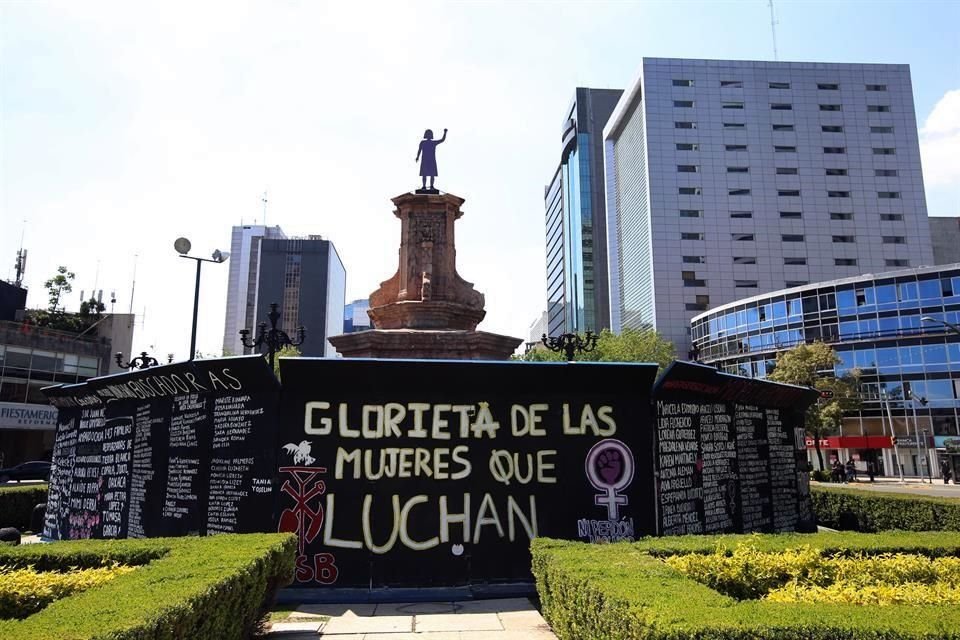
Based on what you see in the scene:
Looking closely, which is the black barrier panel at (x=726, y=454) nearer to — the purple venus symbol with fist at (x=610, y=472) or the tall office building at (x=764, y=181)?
the purple venus symbol with fist at (x=610, y=472)

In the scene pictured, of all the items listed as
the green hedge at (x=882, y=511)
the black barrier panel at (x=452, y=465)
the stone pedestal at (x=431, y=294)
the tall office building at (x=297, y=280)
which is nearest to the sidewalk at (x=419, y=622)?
the black barrier panel at (x=452, y=465)

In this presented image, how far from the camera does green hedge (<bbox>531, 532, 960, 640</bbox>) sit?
430 centimetres

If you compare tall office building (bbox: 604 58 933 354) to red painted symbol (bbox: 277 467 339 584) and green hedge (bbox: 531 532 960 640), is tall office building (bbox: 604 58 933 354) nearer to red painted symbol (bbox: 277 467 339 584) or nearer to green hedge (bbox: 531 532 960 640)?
red painted symbol (bbox: 277 467 339 584)

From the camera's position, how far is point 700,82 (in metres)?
89.3

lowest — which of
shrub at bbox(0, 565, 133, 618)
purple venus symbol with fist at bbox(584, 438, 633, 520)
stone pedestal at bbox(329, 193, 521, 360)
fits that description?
shrub at bbox(0, 565, 133, 618)

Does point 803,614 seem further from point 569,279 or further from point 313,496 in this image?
point 569,279

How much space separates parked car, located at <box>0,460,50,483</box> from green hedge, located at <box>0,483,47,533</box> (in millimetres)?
22636

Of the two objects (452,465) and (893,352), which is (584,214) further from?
(452,465)

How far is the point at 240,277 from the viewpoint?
18138cm

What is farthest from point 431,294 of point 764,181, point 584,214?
point 584,214

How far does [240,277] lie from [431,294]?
174 metres

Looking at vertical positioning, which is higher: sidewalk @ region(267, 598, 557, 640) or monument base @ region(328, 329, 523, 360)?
monument base @ region(328, 329, 523, 360)

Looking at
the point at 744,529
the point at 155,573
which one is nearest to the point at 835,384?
the point at 744,529

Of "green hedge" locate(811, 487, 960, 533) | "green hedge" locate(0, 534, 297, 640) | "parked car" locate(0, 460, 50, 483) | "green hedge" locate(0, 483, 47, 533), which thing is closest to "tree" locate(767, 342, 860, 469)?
"green hedge" locate(811, 487, 960, 533)
